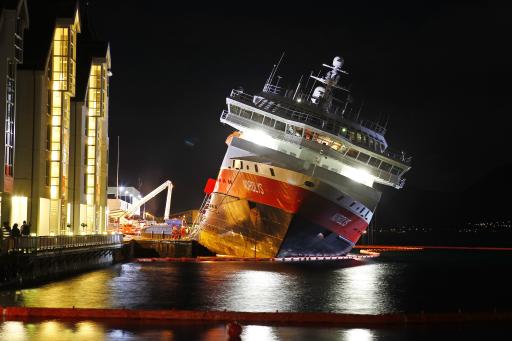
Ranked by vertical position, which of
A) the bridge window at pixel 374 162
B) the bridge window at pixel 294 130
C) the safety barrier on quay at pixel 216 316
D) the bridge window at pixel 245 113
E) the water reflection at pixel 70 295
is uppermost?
the bridge window at pixel 245 113

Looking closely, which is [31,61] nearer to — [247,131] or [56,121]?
[56,121]

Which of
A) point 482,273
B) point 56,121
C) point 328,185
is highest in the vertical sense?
Answer: point 56,121

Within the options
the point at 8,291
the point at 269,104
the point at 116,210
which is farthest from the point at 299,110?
the point at 116,210

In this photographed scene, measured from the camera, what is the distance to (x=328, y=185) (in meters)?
50.6

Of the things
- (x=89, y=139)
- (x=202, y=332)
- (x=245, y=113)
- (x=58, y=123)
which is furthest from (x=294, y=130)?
(x=202, y=332)

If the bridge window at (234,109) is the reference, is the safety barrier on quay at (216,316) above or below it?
below

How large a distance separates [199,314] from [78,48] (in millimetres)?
37327

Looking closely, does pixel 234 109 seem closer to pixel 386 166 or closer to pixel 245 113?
pixel 245 113

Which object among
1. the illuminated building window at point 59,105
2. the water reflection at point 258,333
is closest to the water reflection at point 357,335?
the water reflection at point 258,333

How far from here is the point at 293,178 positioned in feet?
165

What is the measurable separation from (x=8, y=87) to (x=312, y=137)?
2416cm

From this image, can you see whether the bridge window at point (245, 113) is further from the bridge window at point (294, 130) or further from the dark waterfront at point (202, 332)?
the dark waterfront at point (202, 332)

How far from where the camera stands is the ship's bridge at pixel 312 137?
5309 centimetres

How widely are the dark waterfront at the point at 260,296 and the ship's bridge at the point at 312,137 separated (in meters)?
7.60
